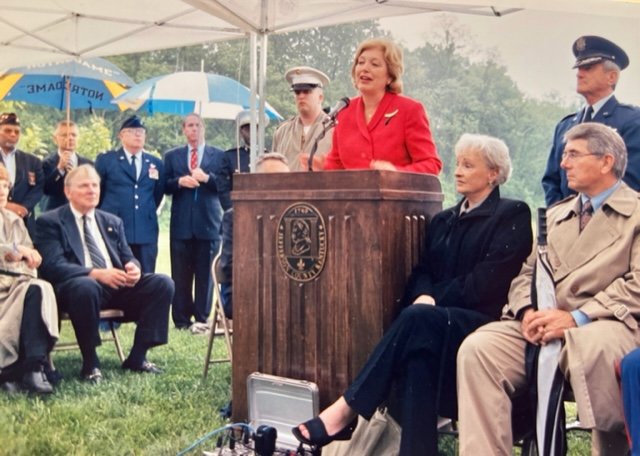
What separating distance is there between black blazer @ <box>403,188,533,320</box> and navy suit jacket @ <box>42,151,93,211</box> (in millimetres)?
1871

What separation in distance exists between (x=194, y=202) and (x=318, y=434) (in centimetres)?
307

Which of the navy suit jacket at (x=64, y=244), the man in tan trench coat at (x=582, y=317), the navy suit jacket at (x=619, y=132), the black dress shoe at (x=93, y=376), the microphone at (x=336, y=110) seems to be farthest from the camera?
the navy suit jacket at (x=64, y=244)

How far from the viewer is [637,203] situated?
96.0 inches

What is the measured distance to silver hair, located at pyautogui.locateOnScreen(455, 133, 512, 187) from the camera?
8.68ft

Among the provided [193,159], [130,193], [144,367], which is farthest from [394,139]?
[193,159]

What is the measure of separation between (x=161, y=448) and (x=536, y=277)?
1432 mm

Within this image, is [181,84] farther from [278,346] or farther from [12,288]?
[278,346]

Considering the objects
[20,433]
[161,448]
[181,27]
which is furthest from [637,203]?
[181,27]

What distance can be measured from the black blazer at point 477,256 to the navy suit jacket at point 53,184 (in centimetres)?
187

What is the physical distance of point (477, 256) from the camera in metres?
2.58

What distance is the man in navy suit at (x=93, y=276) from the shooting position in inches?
137

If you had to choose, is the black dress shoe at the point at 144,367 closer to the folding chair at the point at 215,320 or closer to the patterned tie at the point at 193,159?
the folding chair at the point at 215,320

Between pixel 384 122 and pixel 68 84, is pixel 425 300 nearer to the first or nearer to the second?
pixel 384 122

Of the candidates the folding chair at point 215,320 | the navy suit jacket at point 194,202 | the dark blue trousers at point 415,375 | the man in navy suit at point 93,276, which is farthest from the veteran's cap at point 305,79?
the dark blue trousers at point 415,375
